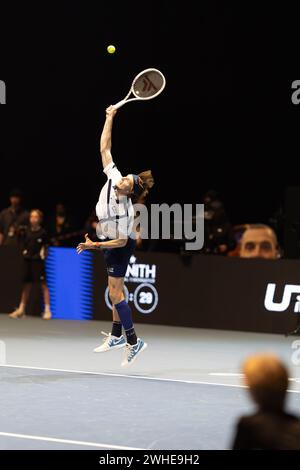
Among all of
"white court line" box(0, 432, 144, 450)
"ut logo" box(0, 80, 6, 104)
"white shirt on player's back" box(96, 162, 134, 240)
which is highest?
"ut logo" box(0, 80, 6, 104)

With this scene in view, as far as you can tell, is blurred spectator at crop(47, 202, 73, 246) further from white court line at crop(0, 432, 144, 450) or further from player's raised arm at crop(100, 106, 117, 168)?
white court line at crop(0, 432, 144, 450)

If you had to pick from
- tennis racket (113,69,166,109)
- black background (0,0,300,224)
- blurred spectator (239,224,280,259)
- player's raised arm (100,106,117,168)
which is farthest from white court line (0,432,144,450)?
black background (0,0,300,224)

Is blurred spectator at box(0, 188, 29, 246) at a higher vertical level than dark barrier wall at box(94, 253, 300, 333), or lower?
higher

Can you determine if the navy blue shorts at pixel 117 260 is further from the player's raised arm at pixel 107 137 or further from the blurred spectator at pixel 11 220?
the blurred spectator at pixel 11 220

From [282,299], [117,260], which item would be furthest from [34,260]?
[117,260]

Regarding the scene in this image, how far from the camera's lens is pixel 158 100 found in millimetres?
18422

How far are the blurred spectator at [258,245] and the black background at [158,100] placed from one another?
3.38 metres

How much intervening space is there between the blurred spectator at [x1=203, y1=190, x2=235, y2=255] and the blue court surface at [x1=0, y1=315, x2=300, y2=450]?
57.9 inches

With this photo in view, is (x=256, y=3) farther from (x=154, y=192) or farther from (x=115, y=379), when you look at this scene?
(x=115, y=379)

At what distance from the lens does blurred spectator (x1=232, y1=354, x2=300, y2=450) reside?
13.3ft

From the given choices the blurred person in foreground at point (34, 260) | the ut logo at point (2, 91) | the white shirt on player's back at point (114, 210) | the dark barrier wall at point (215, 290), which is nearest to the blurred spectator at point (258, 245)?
the dark barrier wall at point (215, 290)
